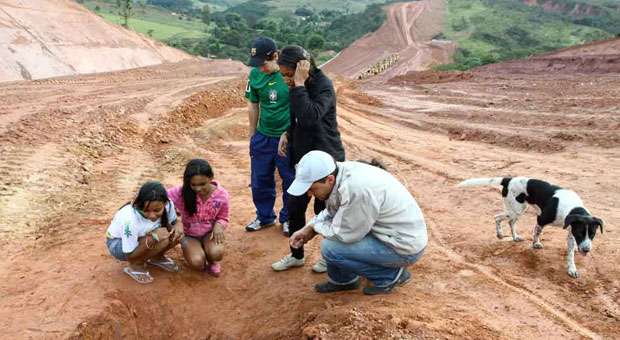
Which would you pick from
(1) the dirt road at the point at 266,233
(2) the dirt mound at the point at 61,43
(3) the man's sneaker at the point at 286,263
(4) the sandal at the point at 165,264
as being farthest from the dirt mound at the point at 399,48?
(4) the sandal at the point at 165,264

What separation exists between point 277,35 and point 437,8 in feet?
47.4

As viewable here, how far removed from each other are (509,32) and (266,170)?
38.3 m

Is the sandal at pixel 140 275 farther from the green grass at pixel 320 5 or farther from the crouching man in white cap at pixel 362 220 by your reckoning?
the green grass at pixel 320 5

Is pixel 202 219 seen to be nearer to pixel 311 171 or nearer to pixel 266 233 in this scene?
pixel 266 233

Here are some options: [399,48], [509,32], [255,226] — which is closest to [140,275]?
[255,226]

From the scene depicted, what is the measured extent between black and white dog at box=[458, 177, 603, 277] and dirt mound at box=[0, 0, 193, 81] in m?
16.9

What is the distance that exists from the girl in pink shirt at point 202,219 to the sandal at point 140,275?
0.34 meters

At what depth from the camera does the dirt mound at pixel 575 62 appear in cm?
1847

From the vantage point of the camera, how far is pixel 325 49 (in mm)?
41469

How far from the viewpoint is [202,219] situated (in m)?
4.56

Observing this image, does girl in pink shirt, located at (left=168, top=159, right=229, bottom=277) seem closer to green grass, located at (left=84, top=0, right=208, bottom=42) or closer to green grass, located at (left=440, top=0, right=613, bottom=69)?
green grass, located at (left=440, top=0, right=613, bottom=69)

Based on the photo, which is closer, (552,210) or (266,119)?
(552,210)

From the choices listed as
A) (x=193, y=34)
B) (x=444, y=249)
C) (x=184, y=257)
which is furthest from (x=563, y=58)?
(x=193, y=34)

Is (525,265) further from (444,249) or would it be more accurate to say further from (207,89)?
(207,89)
